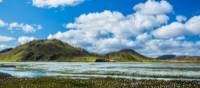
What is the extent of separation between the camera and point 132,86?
138 feet

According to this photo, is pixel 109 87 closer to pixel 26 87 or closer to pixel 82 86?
pixel 82 86

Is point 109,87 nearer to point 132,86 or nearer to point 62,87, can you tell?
point 132,86

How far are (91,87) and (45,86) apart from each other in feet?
18.1

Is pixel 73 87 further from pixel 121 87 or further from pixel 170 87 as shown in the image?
pixel 170 87

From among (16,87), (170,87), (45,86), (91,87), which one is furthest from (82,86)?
(170,87)

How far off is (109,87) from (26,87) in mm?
9489

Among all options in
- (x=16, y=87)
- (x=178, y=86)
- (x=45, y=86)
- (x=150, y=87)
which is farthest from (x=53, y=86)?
(x=178, y=86)

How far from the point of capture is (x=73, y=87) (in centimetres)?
4125

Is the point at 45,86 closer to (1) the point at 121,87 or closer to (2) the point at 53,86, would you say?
(2) the point at 53,86

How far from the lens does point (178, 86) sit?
4119cm

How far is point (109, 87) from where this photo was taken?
136ft

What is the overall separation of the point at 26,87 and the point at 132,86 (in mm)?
12245

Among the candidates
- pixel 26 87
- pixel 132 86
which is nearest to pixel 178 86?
pixel 132 86

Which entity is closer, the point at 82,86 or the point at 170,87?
the point at 170,87
